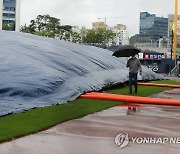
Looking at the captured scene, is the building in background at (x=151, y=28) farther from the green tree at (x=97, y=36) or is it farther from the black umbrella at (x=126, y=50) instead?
the black umbrella at (x=126, y=50)

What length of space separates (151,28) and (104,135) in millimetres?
111286

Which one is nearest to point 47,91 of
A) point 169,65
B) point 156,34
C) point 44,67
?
point 44,67

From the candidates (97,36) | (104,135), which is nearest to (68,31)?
(97,36)

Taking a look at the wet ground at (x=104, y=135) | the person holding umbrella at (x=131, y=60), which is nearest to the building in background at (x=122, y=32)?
the person holding umbrella at (x=131, y=60)

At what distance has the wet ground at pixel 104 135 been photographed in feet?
15.9

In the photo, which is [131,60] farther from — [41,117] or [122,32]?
[122,32]

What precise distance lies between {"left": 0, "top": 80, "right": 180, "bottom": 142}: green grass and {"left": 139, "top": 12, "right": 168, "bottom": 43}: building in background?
342 feet

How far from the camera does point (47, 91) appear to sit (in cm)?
908

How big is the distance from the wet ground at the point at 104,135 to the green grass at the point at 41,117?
7.3 inches

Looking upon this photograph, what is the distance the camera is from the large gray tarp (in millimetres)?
8602

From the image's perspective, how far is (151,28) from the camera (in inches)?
4508

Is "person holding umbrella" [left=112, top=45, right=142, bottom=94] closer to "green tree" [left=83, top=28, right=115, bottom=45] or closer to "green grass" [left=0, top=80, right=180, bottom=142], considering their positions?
"green grass" [left=0, top=80, right=180, bottom=142]

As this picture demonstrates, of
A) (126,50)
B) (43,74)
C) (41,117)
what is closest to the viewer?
(41,117)

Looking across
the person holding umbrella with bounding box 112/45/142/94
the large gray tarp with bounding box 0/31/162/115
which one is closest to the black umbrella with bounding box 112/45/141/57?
the person holding umbrella with bounding box 112/45/142/94
